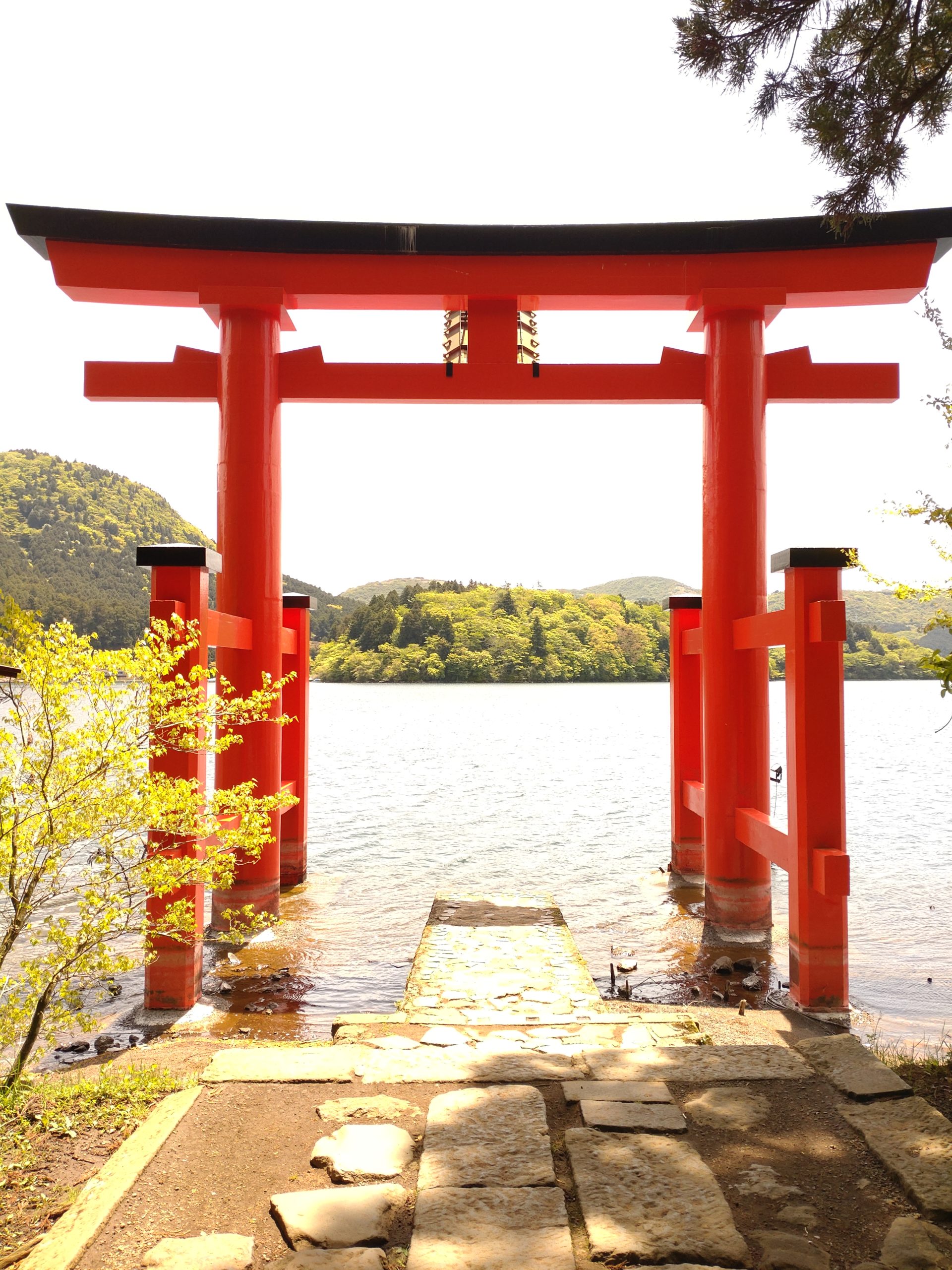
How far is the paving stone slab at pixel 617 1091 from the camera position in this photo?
3131 mm

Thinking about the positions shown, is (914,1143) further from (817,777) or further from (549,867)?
(549,867)

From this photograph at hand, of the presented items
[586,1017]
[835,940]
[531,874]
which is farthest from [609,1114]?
[531,874]

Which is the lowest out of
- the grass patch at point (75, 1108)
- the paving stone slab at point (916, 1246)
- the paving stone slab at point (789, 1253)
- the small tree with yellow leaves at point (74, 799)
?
the grass patch at point (75, 1108)

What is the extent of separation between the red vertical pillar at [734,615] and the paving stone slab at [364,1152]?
4648mm

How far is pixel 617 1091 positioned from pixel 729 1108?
1.29 ft

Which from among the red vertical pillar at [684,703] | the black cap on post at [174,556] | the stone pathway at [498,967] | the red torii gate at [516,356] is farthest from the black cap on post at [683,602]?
the black cap on post at [174,556]

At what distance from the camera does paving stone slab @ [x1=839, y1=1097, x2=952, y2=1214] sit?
2.45 meters

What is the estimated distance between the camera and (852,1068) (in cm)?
335

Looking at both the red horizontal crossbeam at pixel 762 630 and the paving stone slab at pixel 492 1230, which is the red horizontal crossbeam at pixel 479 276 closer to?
the red horizontal crossbeam at pixel 762 630

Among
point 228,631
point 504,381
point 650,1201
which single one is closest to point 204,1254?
point 650,1201

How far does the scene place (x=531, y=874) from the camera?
10.7m

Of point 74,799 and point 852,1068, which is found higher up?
point 74,799

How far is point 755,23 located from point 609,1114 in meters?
4.45

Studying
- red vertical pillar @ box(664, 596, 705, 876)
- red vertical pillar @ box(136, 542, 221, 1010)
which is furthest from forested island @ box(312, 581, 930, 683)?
red vertical pillar @ box(136, 542, 221, 1010)
